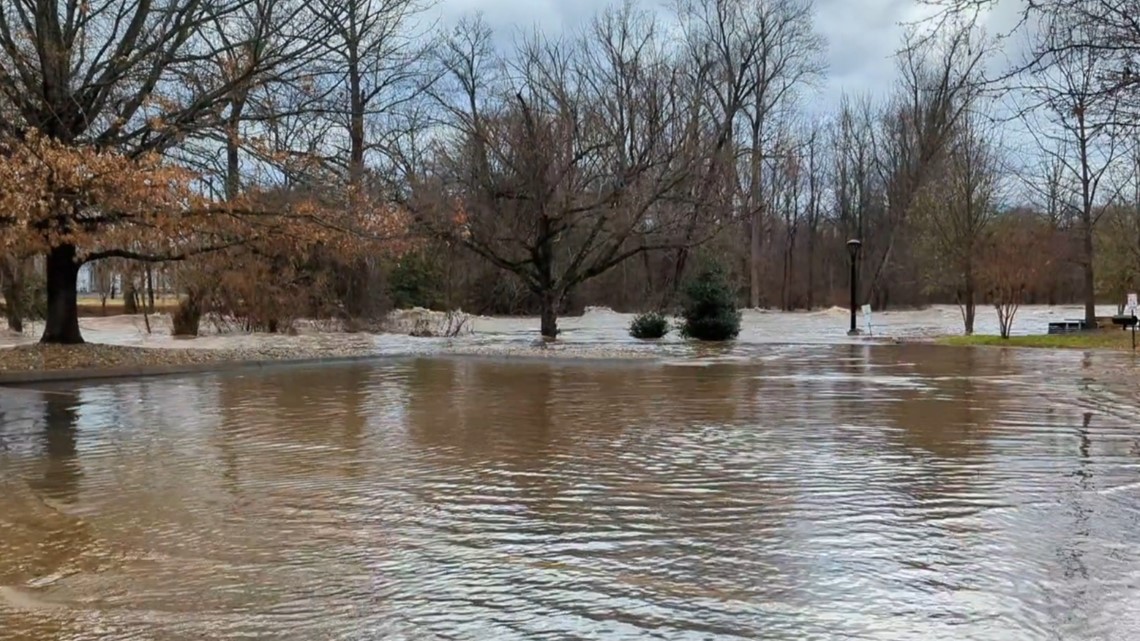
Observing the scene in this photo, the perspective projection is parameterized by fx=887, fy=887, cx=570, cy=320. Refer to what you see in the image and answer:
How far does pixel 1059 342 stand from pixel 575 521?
71.6 ft

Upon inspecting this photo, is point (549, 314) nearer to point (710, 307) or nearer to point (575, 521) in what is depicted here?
point (710, 307)

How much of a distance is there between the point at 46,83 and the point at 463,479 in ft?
45.5

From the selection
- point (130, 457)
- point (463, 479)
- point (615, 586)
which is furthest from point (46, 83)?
point (615, 586)

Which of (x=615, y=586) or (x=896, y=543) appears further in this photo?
(x=896, y=543)

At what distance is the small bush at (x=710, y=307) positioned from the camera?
26.8 m

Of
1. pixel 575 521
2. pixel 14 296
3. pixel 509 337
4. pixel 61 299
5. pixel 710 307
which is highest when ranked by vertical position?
pixel 14 296

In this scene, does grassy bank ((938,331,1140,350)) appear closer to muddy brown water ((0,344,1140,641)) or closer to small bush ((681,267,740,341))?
small bush ((681,267,740,341))

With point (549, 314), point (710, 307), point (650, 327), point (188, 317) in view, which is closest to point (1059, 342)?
point (710, 307)

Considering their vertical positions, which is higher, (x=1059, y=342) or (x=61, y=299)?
(x=61, y=299)

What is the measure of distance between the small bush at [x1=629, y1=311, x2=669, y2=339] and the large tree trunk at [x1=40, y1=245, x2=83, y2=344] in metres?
16.5

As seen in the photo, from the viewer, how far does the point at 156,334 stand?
31172mm

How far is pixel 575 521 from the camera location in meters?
5.75

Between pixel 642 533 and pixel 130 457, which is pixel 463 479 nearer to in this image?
pixel 642 533

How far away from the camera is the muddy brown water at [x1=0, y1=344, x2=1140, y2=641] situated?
4.10 meters
